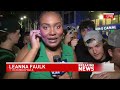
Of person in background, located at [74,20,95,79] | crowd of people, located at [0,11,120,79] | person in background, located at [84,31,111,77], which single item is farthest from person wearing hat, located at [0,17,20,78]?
person in background, located at [84,31,111,77]

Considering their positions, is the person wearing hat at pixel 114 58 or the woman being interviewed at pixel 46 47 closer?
the woman being interviewed at pixel 46 47

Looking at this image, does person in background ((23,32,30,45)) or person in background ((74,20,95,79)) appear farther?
person in background ((74,20,95,79))

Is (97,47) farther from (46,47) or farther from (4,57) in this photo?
(4,57)

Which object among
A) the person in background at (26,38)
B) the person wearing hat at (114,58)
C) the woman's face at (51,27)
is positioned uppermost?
the woman's face at (51,27)

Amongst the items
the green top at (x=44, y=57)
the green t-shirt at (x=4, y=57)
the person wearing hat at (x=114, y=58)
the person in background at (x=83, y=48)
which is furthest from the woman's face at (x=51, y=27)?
the person wearing hat at (x=114, y=58)

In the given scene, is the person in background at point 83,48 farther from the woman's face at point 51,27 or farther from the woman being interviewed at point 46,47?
the woman's face at point 51,27

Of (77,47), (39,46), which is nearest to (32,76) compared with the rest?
(39,46)

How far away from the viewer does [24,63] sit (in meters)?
3.85

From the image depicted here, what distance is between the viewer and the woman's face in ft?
12.4

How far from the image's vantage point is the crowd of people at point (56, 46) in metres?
3.80

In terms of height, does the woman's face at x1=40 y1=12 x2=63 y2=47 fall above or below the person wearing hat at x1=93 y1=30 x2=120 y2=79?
above

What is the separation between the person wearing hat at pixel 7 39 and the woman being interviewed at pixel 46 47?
0.41ft

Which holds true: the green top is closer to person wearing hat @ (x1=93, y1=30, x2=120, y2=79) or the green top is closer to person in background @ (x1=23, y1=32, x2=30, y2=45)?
person in background @ (x1=23, y1=32, x2=30, y2=45)

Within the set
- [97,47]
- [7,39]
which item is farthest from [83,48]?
[7,39]
